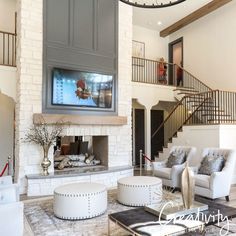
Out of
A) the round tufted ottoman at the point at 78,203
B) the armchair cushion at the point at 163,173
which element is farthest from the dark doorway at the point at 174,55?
the round tufted ottoman at the point at 78,203

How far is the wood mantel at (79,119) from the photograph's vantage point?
5.66m

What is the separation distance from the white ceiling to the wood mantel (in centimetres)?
513

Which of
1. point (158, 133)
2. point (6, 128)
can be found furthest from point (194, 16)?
point (6, 128)

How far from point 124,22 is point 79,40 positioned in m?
1.56

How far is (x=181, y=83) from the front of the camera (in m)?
11.0

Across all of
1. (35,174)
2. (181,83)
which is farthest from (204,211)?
(181,83)

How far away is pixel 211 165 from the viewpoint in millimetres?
5230

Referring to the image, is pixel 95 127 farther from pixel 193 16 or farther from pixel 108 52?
pixel 193 16

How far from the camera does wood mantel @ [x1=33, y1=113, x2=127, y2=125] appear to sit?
Result: 18.6ft

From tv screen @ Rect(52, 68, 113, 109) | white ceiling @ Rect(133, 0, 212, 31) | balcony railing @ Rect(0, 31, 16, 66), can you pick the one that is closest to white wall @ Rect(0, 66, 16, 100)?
balcony railing @ Rect(0, 31, 16, 66)

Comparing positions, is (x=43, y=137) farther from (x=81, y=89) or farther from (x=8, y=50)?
(x=8, y=50)

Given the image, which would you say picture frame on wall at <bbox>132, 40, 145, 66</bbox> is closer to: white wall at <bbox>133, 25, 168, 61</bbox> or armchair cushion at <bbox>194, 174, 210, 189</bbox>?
white wall at <bbox>133, 25, 168, 61</bbox>

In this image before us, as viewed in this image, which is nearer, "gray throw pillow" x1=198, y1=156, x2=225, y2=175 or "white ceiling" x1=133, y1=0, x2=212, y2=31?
"gray throw pillow" x1=198, y1=156, x2=225, y2=175

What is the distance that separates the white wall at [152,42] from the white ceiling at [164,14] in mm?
271
